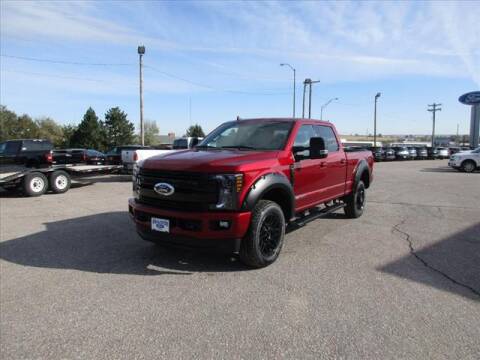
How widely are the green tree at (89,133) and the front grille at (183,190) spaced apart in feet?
209

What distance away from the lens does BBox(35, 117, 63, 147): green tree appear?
79.6 meters

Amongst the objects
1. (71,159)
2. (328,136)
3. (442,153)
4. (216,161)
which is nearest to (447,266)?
(328,136)

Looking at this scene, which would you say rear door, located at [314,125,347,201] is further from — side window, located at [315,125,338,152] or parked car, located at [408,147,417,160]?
parked car, located at [408,147,417,160]

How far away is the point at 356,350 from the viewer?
9.36 ft

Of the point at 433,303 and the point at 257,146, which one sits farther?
the point at 257,146

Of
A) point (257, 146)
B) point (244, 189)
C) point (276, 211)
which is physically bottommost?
point (276, 211)

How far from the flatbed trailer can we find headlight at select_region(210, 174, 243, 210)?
936 centimetres

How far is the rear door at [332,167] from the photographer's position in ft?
20.2

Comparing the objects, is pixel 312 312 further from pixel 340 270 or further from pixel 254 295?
pixel 340 270

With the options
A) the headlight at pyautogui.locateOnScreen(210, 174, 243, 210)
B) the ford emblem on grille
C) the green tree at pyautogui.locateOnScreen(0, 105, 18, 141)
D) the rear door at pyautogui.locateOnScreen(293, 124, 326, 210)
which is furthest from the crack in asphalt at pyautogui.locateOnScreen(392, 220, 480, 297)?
the green tree at pyautogui.locateOnScreen(0, 105, 18, 141)

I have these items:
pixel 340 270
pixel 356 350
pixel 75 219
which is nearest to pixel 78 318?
pixel 356 350

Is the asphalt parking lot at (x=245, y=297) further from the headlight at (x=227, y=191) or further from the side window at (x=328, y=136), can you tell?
the side window at (x=328, y=136)

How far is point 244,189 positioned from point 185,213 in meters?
0.73

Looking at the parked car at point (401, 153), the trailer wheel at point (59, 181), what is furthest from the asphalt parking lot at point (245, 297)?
the parked car at point (401, 153)
